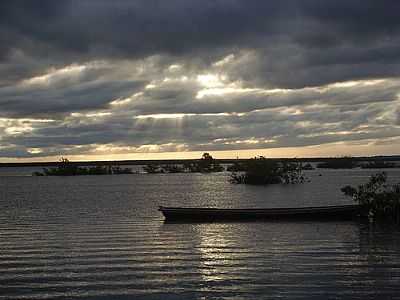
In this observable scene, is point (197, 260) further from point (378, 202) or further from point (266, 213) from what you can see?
point (378, 202)

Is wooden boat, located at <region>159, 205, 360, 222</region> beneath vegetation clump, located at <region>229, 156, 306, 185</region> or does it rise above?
beneath

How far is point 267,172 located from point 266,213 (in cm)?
6450

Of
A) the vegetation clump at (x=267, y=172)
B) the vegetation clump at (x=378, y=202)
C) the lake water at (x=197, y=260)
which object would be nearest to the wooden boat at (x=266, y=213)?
the vegetation clump at (x=378, y=202)

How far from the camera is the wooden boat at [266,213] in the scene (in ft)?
138

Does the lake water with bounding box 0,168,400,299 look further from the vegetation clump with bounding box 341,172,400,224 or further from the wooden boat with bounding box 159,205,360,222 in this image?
the vegetation clump with bounding box 341,172,400,224

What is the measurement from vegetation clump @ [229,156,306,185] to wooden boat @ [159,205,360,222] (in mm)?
63557

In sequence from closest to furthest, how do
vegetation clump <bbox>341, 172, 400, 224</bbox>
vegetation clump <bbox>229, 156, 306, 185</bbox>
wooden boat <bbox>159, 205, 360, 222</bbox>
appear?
vegetation clump <bbox>341, 172, 400, 224</bbox> < wooden boat <bbox>159, 205, 360, 222</bbox> < vegetation clump <bbox>229, 156, 306, 185</bbox>

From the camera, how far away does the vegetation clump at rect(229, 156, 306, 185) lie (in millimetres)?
106750

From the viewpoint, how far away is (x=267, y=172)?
351ft

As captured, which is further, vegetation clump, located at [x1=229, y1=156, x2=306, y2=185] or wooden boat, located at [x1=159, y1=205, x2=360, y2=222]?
vegetation clump, located at [x1=229, y1=156, x2=306, y2=185]

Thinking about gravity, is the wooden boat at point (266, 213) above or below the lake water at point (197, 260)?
above

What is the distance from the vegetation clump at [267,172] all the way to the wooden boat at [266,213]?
6356 centimetres

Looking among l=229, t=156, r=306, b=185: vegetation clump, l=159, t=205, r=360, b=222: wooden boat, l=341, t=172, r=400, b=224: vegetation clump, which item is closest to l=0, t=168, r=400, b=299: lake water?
l=159, t=205, r=360, b=222: wooden boat

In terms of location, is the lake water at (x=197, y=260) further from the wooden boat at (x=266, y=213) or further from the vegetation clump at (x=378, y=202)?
the vegetation clump at (x=378, y=202)
